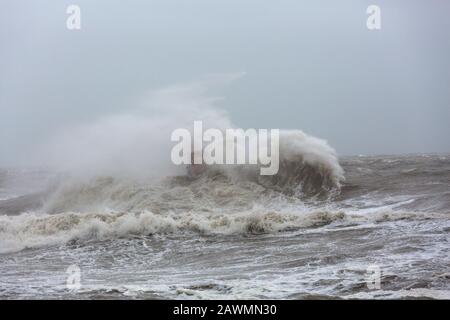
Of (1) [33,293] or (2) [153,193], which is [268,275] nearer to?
(1) [33,293]

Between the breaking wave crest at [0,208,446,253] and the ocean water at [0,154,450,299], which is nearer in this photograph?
the ocean water at [0,154,450,299]

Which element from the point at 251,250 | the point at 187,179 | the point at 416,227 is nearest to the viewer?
the point at 251,250

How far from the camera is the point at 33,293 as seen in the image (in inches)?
224

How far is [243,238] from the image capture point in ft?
30.1

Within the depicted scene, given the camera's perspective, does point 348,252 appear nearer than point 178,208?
Yes

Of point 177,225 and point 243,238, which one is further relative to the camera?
point 177,225

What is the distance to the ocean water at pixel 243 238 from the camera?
5695 mm

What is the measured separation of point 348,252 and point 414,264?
1.13m

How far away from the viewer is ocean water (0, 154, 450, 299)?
18.7 ft

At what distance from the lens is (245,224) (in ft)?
32.4

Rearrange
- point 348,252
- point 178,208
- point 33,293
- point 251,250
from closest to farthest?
point 33,293
point 348,252
point 251,250
point 178,208

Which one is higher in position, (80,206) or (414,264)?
(414,264)

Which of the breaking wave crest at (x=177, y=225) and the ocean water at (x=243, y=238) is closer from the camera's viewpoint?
the ocean water at (x=243, y=238)

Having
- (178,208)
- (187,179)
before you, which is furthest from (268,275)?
(187,179)
